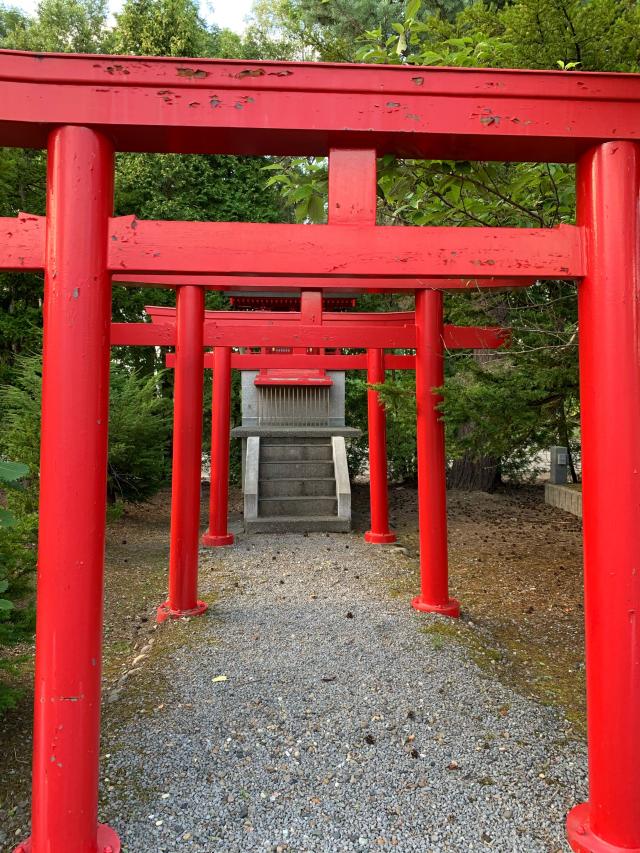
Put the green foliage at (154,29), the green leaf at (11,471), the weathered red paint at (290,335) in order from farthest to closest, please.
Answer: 1. the green foliage at (154,29)
2. the weathered red paint at (290,335)
3. the green leaf at (11,471)

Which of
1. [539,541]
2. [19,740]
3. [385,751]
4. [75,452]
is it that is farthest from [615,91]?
[539,541]

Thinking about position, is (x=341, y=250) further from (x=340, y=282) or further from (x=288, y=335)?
(x=288, y=335)

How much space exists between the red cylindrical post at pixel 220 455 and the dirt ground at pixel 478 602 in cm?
68

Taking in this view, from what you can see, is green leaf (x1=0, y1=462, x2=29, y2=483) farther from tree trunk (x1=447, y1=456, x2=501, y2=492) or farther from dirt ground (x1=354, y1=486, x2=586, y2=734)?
tree trunk (x1=447, y1=456, x2=501, y2=492)

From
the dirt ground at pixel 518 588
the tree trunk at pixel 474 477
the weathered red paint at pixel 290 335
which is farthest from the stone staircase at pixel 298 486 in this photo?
A: the tree trunk at pixel 474 477

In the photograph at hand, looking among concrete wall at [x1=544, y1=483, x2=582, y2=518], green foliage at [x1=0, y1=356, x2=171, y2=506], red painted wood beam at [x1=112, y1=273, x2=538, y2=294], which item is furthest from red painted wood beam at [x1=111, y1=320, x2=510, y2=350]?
concrete wall at [x1=544, y1=483, x2=582, y2=518]

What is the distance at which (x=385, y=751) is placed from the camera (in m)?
2.45

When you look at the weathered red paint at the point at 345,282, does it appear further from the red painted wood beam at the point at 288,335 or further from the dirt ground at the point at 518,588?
the dirt ground at the point at 518,588

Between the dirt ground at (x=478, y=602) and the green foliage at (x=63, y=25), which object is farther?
the green foliage at (x=63, y=25)

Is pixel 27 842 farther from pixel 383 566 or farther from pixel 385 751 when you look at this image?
pixel 383 566

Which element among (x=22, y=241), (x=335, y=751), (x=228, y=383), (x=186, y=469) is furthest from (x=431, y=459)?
(x=228, y=383)

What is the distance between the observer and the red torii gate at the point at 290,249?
1.68 meters

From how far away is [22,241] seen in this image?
1.70 meters

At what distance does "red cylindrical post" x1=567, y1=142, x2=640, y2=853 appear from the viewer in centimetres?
176
